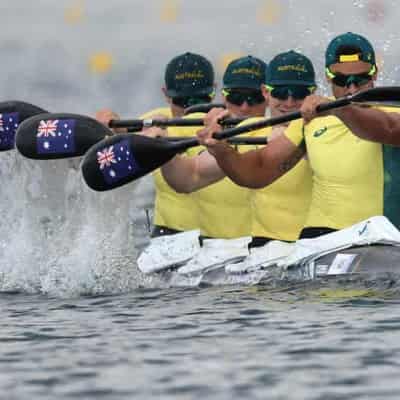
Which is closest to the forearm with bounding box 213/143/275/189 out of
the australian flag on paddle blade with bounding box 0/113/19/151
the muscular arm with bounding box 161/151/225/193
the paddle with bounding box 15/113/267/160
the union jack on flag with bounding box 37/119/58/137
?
the muscular arm with bounding box 161/151/225/193

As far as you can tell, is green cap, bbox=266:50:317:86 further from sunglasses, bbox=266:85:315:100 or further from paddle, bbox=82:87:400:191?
paddle, bbox=82:87:400:191

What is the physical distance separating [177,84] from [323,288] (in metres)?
2.91

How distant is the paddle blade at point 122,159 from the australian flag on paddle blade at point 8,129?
5.05ft

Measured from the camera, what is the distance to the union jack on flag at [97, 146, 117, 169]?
11023 mm

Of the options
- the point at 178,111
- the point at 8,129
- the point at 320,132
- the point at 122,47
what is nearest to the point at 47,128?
the point at 8,129

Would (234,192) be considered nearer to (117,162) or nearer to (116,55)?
(117,162)

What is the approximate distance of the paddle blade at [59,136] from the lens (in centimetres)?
1172

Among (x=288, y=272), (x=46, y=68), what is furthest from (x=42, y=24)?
(x=288, y=272)

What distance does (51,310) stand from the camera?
32.5 feet

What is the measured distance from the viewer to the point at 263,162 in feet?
34.7

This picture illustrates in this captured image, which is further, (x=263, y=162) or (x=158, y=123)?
(x=158, y=123)

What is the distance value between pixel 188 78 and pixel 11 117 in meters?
1.39

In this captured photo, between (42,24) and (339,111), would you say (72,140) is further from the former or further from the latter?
(42,24)

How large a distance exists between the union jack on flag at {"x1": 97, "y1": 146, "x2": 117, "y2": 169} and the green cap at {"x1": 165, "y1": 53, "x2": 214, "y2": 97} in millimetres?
1346
